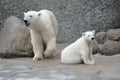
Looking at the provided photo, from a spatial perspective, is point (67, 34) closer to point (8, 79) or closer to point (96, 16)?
point (96, 16)

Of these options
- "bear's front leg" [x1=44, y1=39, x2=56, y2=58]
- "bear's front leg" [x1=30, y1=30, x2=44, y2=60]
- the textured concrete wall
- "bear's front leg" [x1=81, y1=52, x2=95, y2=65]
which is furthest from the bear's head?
the textured concrete wall

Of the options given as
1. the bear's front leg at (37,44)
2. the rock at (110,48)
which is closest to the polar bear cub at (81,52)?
the bear's front leg at (37,44)

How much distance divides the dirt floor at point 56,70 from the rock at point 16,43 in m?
0.48

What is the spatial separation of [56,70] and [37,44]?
1353mm

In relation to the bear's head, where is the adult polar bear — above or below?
below

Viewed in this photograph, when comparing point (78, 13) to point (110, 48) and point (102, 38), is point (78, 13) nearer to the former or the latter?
point (102, 38)

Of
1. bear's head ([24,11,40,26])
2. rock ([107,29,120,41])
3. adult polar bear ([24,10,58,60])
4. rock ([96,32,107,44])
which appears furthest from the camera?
rock ([96,32,107,44])

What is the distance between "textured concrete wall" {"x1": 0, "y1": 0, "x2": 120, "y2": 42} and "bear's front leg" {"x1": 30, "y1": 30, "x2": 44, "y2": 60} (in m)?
2.58

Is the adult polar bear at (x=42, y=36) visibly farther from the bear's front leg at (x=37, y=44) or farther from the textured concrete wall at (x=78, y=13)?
the textured concrete wall at (x=78, y=13)

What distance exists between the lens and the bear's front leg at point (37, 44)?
22.2ft

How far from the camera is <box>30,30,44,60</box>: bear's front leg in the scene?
676cm

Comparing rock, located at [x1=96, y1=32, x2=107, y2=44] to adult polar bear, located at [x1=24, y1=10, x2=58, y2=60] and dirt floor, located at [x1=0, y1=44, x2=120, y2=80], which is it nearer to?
dirt floor, located at [x1=0, y1=44, x2=120, y2=80]

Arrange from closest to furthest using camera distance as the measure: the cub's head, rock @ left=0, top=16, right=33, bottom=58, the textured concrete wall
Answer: the cub's head
rock @ left=0, top=16, right=33, bottom=58
the textured concrete wall

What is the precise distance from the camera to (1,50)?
736cm
